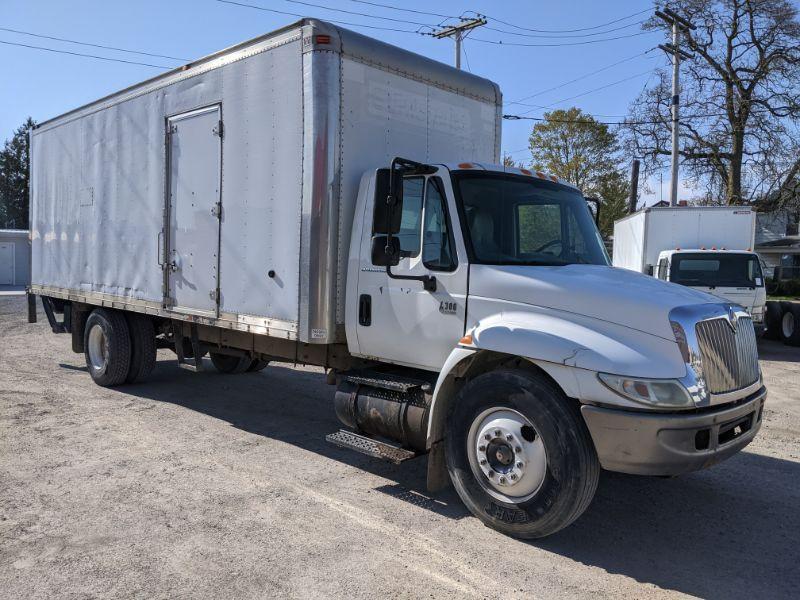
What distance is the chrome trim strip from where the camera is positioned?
5840 mm

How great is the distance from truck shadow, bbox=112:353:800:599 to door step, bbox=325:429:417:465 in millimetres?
375

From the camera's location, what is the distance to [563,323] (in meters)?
4.26

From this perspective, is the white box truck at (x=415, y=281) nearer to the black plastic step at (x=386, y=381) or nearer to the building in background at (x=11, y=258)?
the black plastic step at (x=386, y=381)

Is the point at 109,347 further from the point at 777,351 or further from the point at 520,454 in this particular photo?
the point at 777,351

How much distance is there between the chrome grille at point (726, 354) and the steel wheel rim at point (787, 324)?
43.9 feet

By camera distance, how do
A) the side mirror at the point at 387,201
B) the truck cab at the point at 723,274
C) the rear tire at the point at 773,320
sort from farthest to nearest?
the rear tire at the point at 773,320, the truck cab at the point at 723,274, the side mirror at the point at 387,201

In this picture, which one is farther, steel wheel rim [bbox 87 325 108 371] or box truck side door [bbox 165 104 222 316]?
steel wheel rim [bbox 87 325 108 371]

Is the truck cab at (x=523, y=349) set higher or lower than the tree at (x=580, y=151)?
lower

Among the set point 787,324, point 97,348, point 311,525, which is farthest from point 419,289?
point 787,324

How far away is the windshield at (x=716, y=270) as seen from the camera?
47.2 ft

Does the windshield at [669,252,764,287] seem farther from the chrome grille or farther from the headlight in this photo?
the headlight

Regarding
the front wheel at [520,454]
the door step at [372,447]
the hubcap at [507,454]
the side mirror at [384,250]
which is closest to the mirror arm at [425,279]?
the side mirror at [384,250]

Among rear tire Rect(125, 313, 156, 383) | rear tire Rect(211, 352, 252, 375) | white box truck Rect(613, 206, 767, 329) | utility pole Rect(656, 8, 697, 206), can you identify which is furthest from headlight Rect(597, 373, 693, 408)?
utility pole Rect(656, 8, 697, 206)

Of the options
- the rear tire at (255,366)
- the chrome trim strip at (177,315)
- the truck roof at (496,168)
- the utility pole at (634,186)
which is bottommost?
the rear tire at (255,366)
